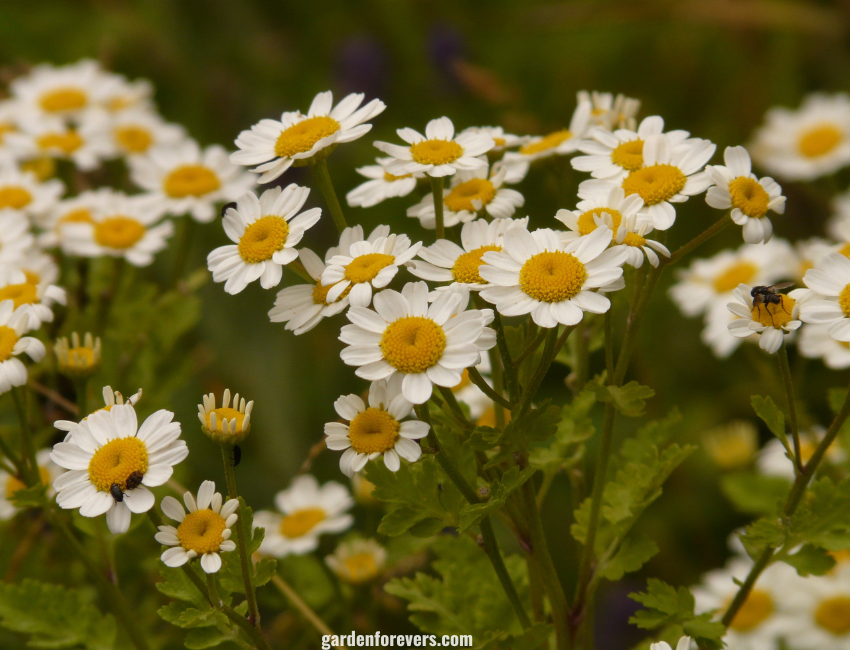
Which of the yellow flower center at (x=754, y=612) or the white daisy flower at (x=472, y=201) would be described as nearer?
the white daisy flower at (x=472, y=201)

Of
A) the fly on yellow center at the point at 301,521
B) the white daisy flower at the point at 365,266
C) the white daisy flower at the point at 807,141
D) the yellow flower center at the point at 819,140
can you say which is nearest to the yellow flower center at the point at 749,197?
the white daisy flower at the point at 365,266

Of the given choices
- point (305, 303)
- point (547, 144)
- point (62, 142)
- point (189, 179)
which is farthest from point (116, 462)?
point (62, 142)

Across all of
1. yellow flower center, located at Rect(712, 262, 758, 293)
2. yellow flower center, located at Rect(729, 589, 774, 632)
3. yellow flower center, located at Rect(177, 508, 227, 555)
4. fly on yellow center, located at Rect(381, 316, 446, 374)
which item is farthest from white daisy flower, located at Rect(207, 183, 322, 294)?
yellow flower center, located at Rect(729, 589, 774, 632)

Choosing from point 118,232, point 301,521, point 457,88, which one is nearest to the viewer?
point 301,521

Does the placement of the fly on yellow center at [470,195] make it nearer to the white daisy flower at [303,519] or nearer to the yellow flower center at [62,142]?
the white daisy flower at [303,519]

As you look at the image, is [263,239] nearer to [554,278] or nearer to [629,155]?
[554,278]

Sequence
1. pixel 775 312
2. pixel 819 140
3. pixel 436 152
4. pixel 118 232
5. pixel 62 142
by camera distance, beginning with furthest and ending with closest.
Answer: pixel 819 140
pixel 62 142
pixel 118 232
pixel 436 152
pixel 775 312

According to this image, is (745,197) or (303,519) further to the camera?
(303,519)

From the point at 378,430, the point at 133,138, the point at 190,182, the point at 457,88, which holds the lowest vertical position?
the point at 378,430
